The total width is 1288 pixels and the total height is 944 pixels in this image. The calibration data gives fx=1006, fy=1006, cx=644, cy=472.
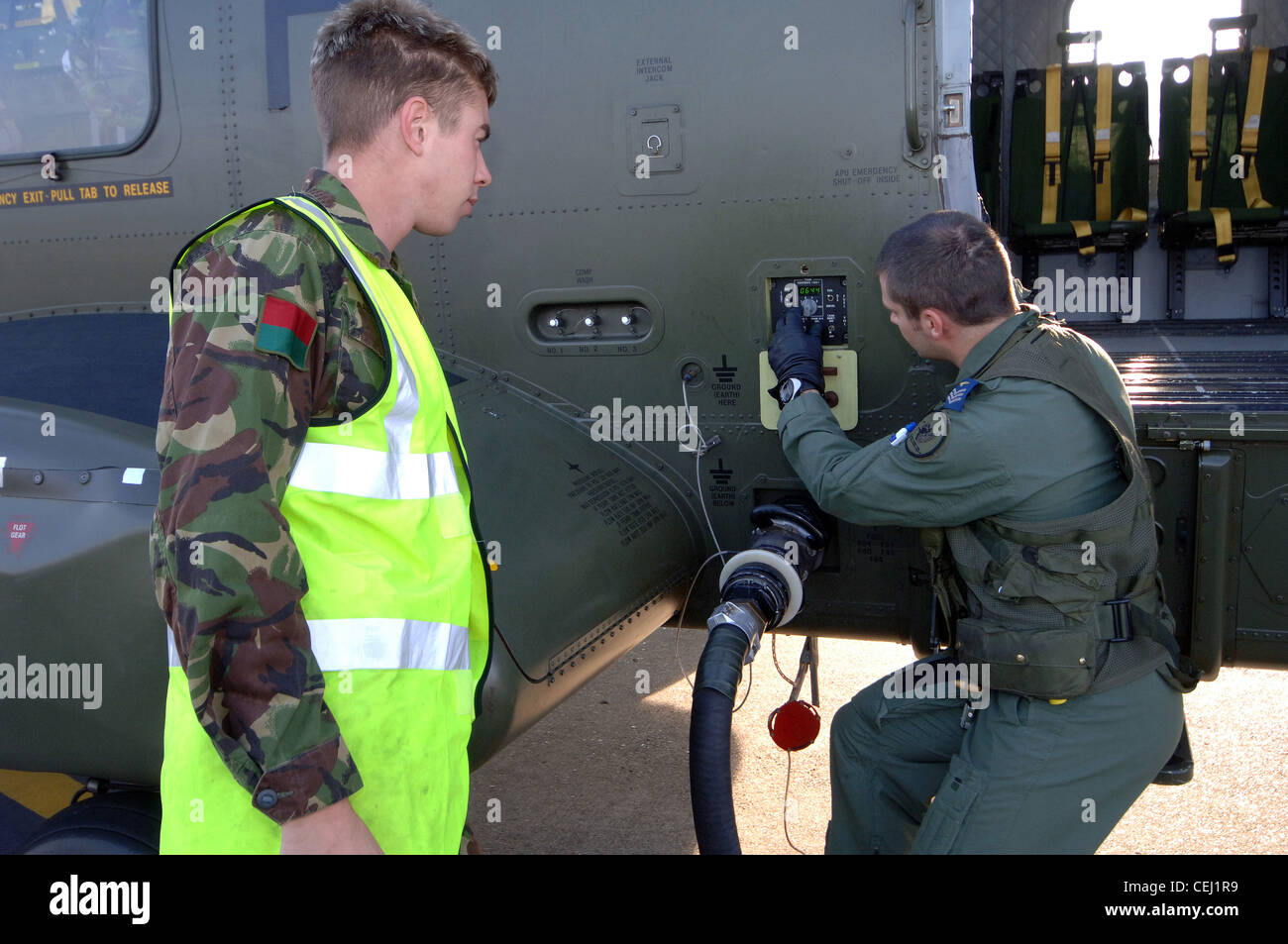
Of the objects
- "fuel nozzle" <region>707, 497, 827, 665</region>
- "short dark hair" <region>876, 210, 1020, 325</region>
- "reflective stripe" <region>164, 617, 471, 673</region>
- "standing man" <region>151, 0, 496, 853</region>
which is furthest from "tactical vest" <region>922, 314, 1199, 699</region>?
"reflective stripe" <region>164, 617, 471, 673</region>

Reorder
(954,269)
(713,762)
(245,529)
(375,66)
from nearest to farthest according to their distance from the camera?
1. (245,529)
2. (375,66)
3. (713,762)
4. (954,269)

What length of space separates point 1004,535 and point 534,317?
156cm

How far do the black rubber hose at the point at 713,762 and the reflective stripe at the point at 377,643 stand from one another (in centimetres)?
91

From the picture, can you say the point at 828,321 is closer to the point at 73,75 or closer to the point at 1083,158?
the point at 73,75

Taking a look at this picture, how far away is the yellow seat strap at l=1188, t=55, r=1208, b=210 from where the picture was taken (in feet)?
18.0

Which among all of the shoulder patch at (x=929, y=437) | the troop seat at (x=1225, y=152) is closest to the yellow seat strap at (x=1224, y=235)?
the troop seat at (x=1225, y=152)

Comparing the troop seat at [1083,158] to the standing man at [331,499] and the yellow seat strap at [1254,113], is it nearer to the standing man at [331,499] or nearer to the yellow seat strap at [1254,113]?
Result: the yellow seat strap at [1254,113]

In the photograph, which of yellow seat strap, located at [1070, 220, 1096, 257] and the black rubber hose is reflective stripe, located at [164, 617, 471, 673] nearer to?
the black rubber hose

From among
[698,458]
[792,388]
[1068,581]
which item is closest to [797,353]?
[792,388]

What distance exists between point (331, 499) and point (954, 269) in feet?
5.44

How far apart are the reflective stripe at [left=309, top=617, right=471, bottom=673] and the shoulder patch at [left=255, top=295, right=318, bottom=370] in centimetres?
33

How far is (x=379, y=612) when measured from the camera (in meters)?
1.29

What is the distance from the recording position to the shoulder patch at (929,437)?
88.0 inches

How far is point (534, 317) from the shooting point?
10.3 ft
